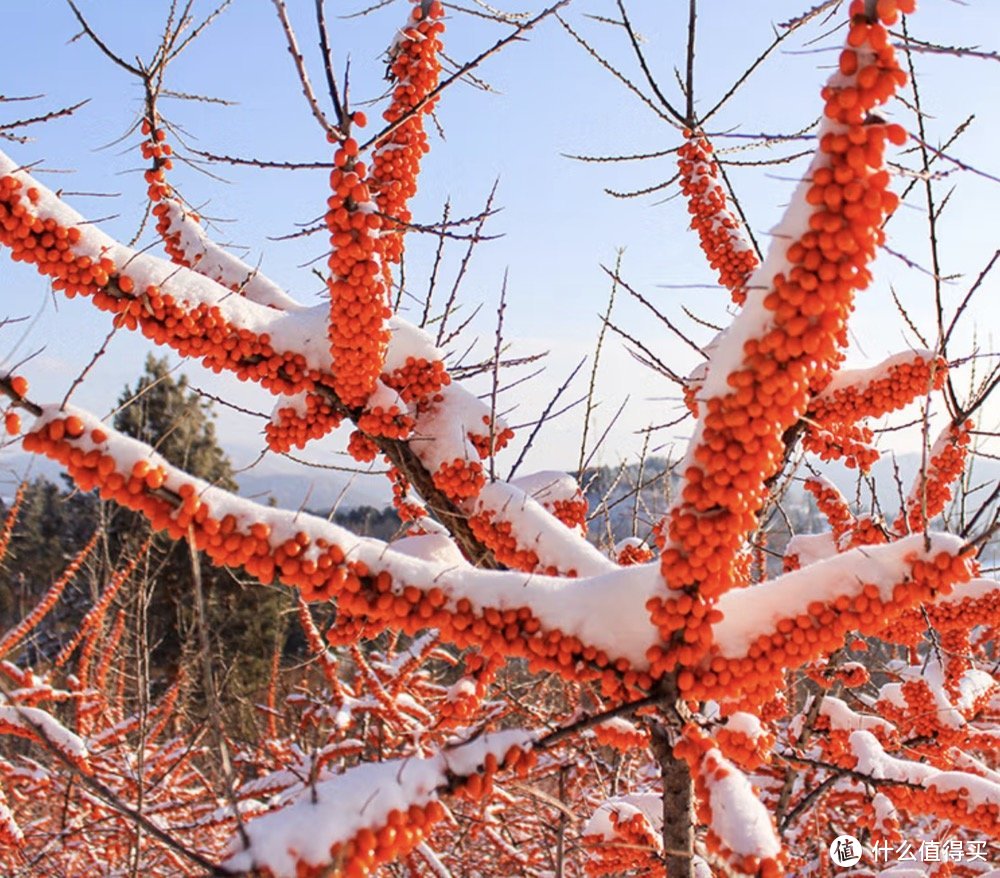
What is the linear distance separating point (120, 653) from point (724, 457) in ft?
42.2

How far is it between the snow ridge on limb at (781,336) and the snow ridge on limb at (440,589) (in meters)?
0.15

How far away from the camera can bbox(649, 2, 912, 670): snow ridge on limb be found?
1809 mm

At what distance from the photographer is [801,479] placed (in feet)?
17.4

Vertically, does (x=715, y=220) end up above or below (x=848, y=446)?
above

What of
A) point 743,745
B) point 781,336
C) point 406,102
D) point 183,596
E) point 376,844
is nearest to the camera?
point 376,844

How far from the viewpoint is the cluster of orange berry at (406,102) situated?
3592mm

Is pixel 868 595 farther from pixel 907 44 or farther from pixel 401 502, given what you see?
pixel 401 502

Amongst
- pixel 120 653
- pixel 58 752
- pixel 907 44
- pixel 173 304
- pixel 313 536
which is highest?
pixel 907 44

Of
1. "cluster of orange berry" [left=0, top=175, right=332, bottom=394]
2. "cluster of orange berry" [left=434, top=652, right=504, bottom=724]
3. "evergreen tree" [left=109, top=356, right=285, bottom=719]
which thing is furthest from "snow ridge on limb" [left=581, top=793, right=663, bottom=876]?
"evergreen tree" [left=109, top=356, right=285, bottom=719]

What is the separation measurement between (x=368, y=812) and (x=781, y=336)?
5.14 ft

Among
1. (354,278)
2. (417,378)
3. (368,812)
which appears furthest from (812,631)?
(417,378)

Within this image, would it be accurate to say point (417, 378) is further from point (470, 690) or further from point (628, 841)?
point (628, 841)

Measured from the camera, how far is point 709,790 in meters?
2.24

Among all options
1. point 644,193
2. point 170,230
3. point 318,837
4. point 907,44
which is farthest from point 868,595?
point 170,230
